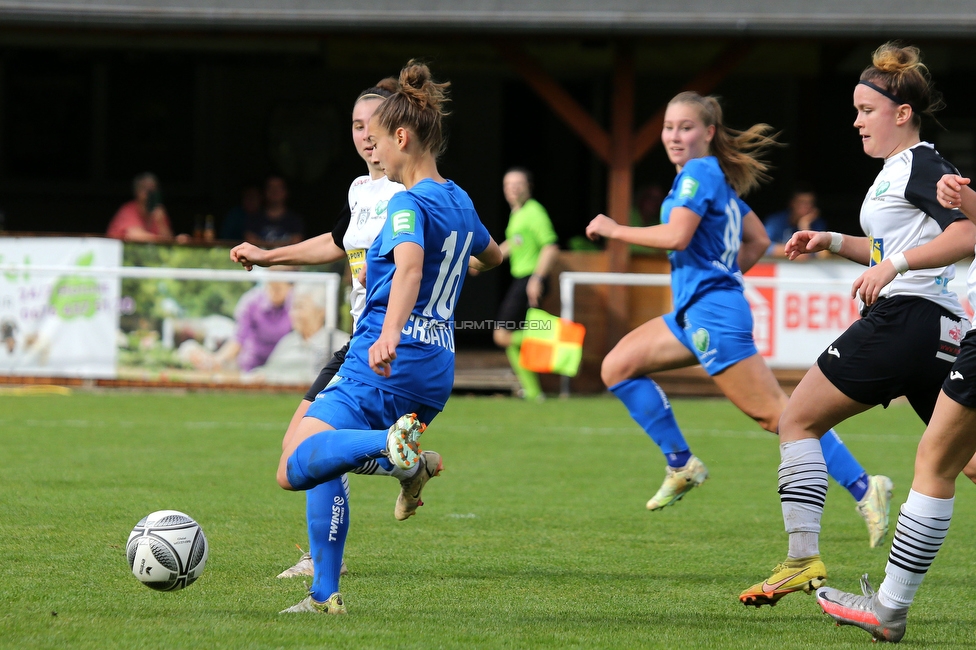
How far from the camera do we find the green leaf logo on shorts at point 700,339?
6.04m

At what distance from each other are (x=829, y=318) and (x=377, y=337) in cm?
919

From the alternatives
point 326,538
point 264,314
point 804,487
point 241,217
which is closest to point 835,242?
point 804,487

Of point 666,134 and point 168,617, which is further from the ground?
point 666,134

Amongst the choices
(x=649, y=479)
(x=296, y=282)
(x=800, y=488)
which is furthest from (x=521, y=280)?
(x=800, y=488)

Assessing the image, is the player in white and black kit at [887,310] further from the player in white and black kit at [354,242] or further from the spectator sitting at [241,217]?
the spectator sitting at [241,217]

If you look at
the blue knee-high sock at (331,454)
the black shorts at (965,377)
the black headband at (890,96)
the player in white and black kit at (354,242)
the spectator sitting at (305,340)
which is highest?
the black headband at (890,96)

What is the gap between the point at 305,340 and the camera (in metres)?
12.4

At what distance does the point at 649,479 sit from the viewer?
8062mm

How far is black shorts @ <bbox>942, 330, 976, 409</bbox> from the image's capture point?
3.83 m

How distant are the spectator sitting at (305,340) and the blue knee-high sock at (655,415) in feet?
20.8

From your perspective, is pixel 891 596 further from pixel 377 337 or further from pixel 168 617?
pixel 168 617

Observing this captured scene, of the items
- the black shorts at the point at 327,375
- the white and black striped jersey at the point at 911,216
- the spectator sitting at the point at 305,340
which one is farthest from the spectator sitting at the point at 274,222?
the white and black striped jersey at the point at 911,216

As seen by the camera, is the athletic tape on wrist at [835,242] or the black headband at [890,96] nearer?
the black headband at [890,96]

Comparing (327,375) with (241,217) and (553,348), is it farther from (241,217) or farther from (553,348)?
(241,217)
